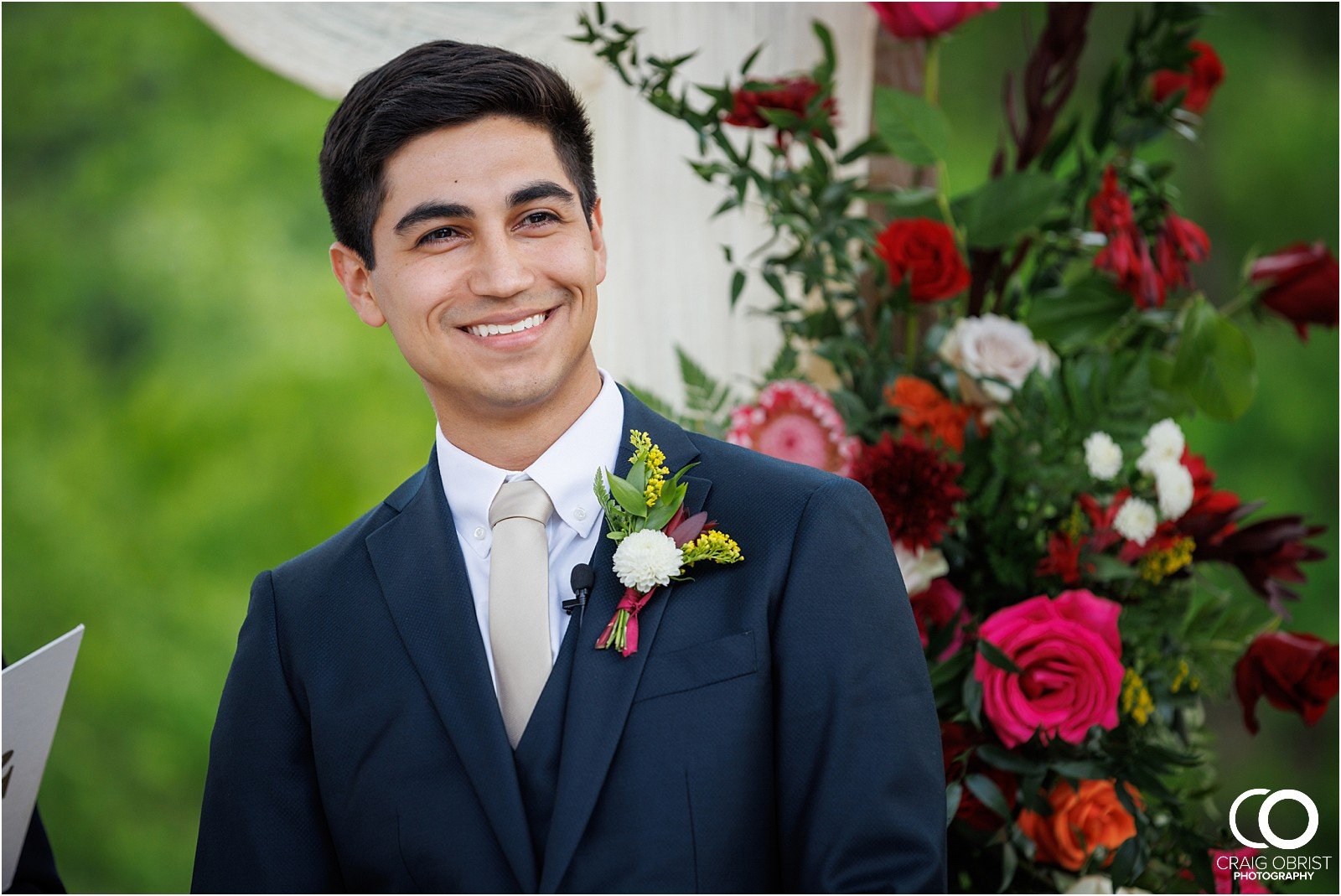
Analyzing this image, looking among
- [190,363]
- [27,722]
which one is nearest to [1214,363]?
[27,722]

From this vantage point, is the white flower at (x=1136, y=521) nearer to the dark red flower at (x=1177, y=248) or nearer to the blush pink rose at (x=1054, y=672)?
the blush pink rose at (x=1054, y=672)

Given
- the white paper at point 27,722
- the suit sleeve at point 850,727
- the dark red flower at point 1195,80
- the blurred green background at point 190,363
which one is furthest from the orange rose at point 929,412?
the blurred green background at point 190,363

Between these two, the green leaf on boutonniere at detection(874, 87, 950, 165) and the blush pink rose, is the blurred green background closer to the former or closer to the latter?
the green leaf on boutonniere at detection(874, 87, 950, 165)

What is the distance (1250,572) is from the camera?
181 cm

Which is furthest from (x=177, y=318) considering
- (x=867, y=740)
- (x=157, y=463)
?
(x=867, y=740)

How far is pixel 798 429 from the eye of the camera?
1.81 m

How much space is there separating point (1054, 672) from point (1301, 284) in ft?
2.53

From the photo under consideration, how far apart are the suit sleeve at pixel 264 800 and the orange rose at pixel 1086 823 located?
98 centimetres

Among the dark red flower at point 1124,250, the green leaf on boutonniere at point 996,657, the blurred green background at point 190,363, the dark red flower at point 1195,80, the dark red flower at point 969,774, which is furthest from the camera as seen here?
the blurred green background at point 190,363

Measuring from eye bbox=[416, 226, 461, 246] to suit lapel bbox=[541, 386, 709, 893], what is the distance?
38cm

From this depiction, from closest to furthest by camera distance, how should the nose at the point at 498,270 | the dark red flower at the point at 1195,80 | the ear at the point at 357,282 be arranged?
the nose at the point at 498,270 → the ear at the point at 357,282 → the dark red flower at the point at 1195,80

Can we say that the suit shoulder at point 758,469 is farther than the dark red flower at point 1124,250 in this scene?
No

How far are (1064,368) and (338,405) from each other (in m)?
2.06

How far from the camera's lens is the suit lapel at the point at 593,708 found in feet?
3.92
